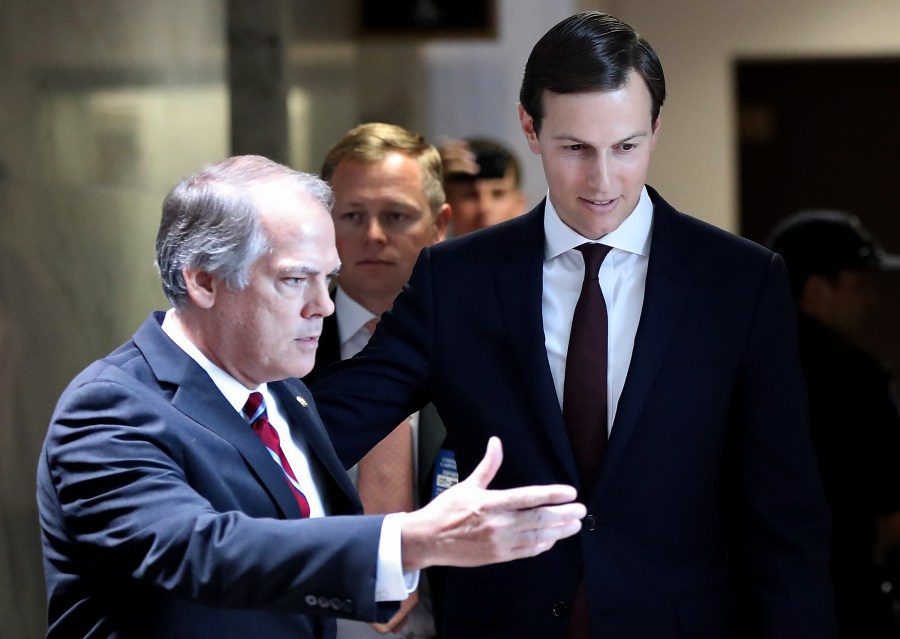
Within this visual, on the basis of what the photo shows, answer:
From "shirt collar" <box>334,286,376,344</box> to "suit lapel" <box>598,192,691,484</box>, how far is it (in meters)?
0.83

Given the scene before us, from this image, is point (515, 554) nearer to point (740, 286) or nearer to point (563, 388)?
point (563, 388)

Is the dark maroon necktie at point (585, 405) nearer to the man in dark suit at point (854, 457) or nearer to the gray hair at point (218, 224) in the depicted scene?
the gray hair at point (218, 224)

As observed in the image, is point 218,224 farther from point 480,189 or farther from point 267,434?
point 480,189

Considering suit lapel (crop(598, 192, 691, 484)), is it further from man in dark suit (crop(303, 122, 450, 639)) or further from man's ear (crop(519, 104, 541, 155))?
man in dark suit (crop(303, 122, 450, 639))

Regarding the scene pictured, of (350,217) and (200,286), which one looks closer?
(200,286)

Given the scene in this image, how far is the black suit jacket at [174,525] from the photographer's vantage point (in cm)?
159

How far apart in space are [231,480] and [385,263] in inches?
45.7

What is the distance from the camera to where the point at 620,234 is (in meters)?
2.16

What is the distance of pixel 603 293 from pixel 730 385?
0.24 meters

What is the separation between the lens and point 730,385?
2105mm

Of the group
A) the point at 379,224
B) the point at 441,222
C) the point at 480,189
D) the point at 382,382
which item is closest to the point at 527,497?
the point at 382,382

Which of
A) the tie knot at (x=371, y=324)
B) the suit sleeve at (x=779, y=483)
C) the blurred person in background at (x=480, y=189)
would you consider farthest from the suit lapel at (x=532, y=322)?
the blurred person in background at (x=480, y=189)

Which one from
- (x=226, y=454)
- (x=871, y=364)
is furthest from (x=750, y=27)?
(x=226, y=454)

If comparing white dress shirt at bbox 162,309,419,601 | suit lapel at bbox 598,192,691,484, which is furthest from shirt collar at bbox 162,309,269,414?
suit lapel at bbox 598,192,691,484
